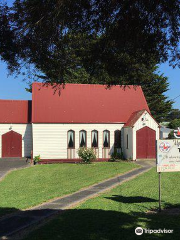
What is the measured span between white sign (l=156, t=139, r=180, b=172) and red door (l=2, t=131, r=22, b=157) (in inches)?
956

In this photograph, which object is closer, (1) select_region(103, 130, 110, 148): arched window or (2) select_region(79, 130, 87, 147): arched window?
(2) select_region(79, 130, 87, 147): arched window

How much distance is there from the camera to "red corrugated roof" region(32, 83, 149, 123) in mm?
29719

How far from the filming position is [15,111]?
3366 centimetres

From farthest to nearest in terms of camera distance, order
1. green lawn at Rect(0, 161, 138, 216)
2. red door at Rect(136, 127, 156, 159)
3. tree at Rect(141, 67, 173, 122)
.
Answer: tree at Rect(141, 67, 173, 122), red door at Rect(136, 127, 156, 159), green lawn at Rect(0, 161, 138, 216)

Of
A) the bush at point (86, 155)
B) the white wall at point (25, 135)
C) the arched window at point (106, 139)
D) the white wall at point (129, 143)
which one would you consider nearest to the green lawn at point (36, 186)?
the bush at point (86, 155)

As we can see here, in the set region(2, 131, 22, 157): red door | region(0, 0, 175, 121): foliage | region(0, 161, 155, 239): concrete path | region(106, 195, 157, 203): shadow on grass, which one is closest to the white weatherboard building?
region(2, 131, 22, 157): red door

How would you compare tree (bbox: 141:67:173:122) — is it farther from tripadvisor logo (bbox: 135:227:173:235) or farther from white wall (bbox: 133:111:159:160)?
tripadvisor logo (bbox: 135:227:173:235)

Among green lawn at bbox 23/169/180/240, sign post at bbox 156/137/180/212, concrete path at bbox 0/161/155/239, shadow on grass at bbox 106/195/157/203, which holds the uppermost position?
sign post at bbox 156/137/180/212

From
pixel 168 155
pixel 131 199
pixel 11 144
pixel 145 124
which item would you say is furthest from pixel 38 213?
pixel 11 144

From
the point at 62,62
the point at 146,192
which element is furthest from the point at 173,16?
the point at 146,192

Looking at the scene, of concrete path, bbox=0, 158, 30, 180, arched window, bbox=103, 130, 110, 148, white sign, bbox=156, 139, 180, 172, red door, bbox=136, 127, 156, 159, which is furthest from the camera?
arched window, bbox=103, 130, 110, 148

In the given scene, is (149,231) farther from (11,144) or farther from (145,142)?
(11,144)

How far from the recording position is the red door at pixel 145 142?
28250 millimetres

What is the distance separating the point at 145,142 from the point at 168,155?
59.3 ft
